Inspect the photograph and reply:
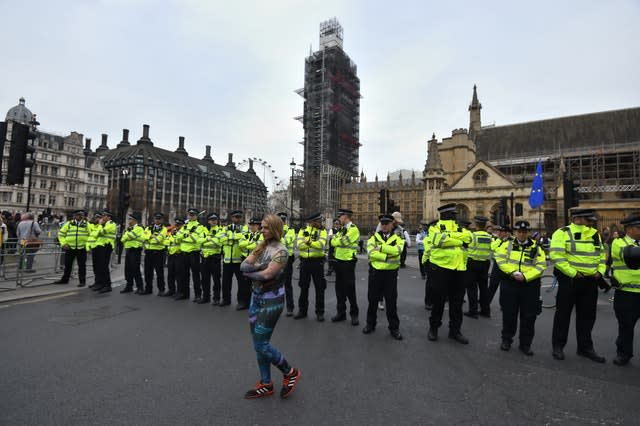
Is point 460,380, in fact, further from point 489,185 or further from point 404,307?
point 489,185

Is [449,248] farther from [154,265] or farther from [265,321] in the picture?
[154,265]

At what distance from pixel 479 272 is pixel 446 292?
96.0 inches

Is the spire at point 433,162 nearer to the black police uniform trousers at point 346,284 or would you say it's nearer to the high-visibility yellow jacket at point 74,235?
the black police uniform trousers at point 346,284

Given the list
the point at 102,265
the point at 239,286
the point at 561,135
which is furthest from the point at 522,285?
the point at 561,135

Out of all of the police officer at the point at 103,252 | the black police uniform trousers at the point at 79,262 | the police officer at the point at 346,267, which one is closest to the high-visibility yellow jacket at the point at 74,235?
the black police uniform trousers at the point at 79,262

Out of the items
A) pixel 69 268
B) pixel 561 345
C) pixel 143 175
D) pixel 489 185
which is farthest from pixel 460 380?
pixel 143 175

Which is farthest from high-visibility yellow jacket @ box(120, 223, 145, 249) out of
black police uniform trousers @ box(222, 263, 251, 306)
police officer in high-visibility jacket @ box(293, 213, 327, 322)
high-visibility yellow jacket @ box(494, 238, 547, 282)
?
high-visibility yellow jacket @ box(494, 238, 547, 282)

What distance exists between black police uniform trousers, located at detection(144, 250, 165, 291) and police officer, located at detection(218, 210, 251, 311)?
2.11 metres

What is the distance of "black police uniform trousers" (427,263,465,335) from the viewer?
5.15 meters

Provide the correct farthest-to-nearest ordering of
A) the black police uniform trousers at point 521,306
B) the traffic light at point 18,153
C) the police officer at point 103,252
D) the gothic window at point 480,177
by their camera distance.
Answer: the gothic window at point 480,177
the police officer at point 103,252
the traffic light at point 18,153
the black police uniform trousers at point 521,306

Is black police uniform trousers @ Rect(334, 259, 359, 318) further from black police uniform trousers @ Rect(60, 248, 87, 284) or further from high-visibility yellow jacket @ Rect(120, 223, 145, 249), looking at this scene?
black police uniform trousers @ Rect(60, 248, 87, 284)

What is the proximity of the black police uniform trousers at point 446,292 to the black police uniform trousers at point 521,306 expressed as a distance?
2.11ft

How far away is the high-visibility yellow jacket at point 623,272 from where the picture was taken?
4273 millimetres

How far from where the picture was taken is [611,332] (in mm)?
5762
